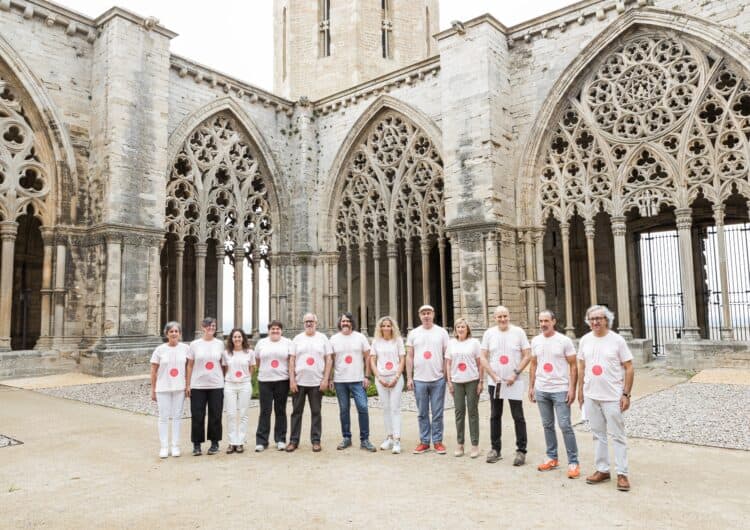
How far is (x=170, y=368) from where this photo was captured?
17.3ft

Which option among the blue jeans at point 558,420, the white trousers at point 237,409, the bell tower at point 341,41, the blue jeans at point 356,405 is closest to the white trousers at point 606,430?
the blue jeans at point 558,420

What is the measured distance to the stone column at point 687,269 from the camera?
10.9 metres

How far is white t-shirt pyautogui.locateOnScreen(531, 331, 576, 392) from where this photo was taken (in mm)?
4508

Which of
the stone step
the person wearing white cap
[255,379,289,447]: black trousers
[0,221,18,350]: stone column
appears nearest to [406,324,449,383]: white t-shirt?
the person wearing white cap

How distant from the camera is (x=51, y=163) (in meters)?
12.1

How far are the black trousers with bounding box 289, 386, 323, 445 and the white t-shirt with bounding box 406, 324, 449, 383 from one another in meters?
0.99

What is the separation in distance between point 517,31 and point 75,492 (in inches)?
498

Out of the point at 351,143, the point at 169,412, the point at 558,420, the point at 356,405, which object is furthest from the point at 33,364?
the point at 558,420

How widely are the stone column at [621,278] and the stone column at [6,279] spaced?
12555mm

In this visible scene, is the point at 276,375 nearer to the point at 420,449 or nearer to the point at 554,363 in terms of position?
the point at 420,449

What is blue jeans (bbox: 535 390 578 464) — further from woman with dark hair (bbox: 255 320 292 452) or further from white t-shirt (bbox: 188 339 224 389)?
white t-shirt (bbox: 188 339 224 389)

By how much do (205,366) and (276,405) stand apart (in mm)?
785

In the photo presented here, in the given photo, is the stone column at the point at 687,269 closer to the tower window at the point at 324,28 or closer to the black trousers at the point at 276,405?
the black trousers at the point at 276,405

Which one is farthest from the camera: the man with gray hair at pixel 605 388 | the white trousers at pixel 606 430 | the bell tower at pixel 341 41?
the bell tower at pixel 341 41
